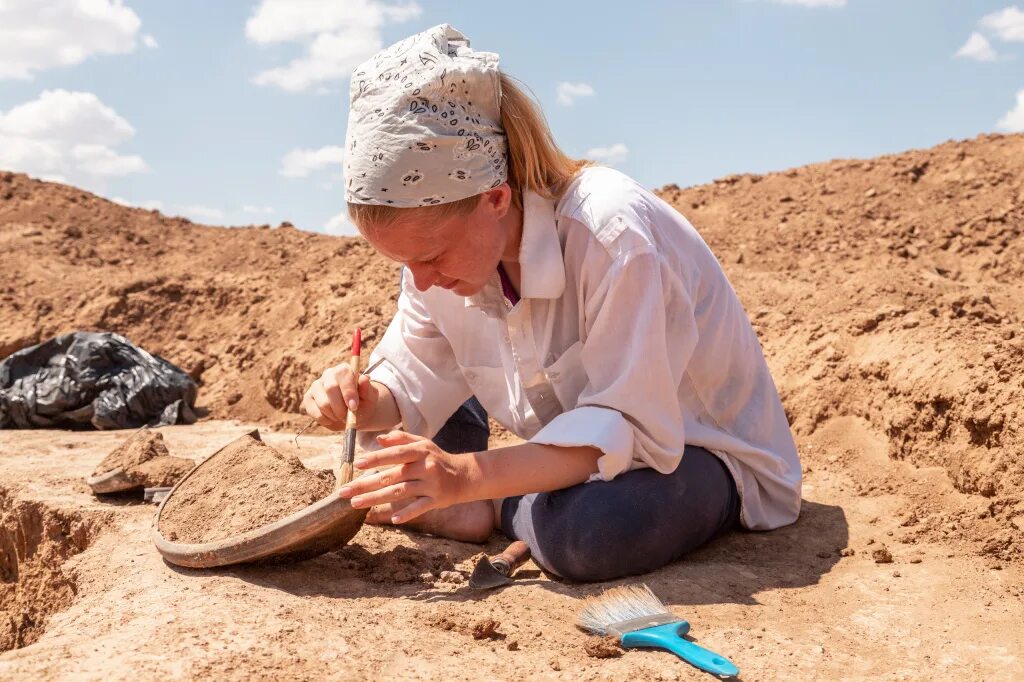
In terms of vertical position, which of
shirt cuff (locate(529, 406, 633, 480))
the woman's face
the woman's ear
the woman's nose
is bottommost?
shirt cuff (locate(529, 406, 633, 480))

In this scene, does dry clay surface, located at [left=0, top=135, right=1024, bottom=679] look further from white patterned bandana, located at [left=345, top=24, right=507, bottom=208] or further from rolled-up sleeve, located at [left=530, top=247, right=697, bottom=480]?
white patterned bandana, located at [left=345, top=24, right=507, bottom=208]

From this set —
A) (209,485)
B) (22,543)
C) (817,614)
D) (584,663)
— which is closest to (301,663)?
(584,663)

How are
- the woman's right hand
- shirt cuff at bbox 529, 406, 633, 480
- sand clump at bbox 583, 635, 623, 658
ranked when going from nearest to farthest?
sand clump at bbox 583, 635, 623, 658 < shirt cuff at bbox 529, 406, 633, 480 < the woman's right hand

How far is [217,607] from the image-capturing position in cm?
220

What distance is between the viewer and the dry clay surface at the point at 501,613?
1.94 m

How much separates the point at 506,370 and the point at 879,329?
6.80 ft

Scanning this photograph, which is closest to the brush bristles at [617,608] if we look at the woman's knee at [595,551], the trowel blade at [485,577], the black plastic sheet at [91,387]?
the woman's knee at [595,551]

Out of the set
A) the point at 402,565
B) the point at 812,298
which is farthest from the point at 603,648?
the point at 812,298

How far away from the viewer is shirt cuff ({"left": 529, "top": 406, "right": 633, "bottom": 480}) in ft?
7.24

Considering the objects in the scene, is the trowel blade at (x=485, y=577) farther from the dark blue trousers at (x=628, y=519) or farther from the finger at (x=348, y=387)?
the finger at (x=348, y=387)

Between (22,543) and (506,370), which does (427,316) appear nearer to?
(506,370)

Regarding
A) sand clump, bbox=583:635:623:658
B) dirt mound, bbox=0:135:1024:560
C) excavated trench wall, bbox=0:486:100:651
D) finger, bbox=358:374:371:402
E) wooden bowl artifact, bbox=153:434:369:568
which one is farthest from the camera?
dirt mound, bbox=0:135:1024:560

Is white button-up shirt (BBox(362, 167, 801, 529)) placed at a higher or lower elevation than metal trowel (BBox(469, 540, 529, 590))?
higher

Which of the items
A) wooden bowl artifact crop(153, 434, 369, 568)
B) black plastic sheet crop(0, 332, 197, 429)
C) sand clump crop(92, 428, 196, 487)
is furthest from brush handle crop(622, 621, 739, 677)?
black plastic sheet crop(0, 332, 197, 429)
